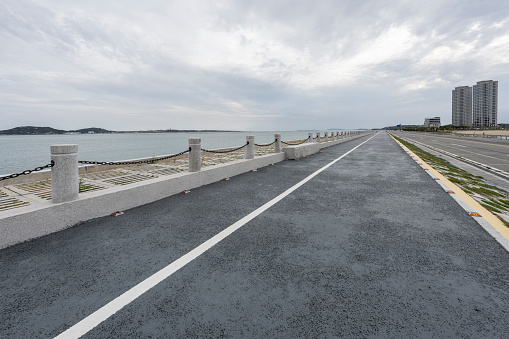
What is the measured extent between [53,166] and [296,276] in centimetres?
446

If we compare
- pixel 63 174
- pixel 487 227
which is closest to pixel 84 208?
pixel 63 174

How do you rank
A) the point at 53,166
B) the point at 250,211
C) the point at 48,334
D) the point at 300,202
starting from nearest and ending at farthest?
1. the point at 48,334
2. the point at 53,166
3. the point at 250,211
4. the point at 300,202

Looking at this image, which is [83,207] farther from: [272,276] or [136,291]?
[272,276]

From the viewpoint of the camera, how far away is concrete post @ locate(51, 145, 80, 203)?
464 centimetres

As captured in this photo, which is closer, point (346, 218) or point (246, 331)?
point (246, 331)

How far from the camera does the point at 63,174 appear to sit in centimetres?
471

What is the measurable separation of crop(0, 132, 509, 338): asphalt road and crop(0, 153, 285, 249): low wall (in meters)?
0.19

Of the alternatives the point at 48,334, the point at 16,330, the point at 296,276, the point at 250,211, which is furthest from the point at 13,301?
the point at 250,211

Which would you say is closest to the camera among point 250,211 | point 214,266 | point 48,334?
point 48,334

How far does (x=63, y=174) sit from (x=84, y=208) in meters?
0.70

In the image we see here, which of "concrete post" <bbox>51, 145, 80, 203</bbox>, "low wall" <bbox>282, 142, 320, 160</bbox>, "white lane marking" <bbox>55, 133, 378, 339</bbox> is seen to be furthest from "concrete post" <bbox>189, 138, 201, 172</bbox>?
"low wall" <bbox>282, 142, 320, 160</bbox>

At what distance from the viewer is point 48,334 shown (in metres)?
2.22

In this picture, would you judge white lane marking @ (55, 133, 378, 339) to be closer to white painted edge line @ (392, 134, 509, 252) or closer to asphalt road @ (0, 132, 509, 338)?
asphalt road @ (0, 132, 509, 338)

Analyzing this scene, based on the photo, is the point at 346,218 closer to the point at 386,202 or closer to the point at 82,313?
the point at 386,202
